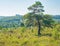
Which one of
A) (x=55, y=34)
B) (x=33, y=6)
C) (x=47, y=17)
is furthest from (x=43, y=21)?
(x=55, y=34)

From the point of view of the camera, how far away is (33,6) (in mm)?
47219

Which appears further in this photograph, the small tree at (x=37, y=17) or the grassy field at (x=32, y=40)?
the small tree at (x=37, y=17)

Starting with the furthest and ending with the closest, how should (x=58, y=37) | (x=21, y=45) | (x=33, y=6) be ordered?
1. (x=33, y=6)
2. (x=58, y=37)
3. (x=21, y=45)

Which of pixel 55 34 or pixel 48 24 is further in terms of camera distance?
pixel 48 24

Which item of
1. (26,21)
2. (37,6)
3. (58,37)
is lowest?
(58,37)

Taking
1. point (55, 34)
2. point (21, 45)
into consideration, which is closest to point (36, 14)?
point (55, 34)

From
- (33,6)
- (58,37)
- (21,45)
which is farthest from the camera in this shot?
(33,6)

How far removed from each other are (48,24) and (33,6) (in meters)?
5.98

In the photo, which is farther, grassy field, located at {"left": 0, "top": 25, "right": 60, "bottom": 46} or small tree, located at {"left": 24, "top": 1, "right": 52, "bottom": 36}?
small tree, located at {"left": 24, "top": 1, "right": 52, "bottom": 36}

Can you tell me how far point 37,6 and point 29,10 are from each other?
2.30 m

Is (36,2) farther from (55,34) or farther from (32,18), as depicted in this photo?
(55,34)

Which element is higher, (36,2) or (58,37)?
(36,2)

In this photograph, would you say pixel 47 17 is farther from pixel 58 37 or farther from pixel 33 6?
pixel 58 37

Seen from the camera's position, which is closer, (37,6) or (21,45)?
(21,45)
